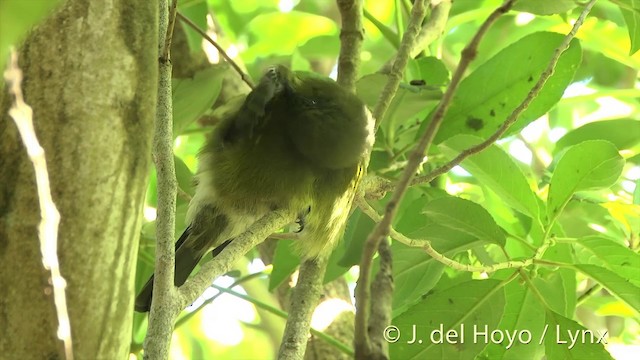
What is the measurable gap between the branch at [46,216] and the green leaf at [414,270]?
0.90 metres

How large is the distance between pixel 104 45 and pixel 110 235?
0.57 feet

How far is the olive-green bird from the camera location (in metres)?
1.46

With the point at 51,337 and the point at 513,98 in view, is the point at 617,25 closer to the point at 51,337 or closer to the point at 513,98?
the point at 513,98


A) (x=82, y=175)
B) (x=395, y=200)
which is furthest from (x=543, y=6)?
(x=82, y=175)

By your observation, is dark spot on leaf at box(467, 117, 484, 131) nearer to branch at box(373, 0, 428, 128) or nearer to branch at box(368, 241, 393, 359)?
branch at box(373, 0, 428, 128)

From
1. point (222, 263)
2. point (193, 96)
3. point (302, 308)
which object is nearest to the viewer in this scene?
point (222, 263)

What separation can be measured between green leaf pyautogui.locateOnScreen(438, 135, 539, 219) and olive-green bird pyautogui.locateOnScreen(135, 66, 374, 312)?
0.19 metres

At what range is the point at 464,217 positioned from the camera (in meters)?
1.33

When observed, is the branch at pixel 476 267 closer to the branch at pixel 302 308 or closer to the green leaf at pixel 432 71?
the branch at pixel 302 308

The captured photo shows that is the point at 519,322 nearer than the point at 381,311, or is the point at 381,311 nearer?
the point at 381,311

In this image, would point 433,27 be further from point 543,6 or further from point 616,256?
point 616,256

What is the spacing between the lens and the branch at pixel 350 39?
162cm

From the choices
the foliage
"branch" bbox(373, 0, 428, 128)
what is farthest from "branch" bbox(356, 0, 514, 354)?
"branch" bbox(373, 0, 428, 128)

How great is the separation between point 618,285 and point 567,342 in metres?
0.12
